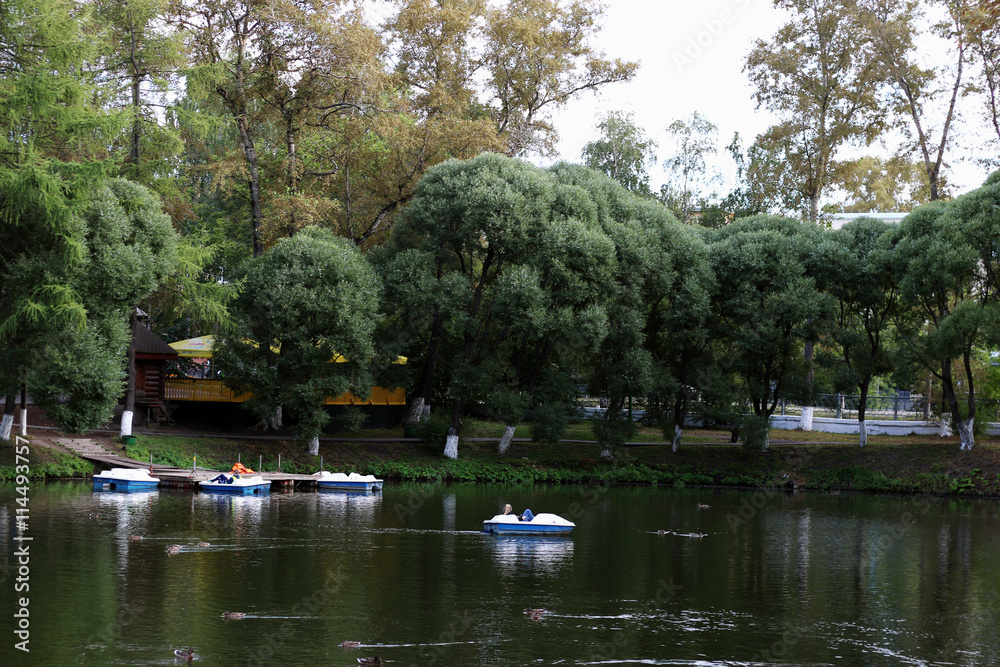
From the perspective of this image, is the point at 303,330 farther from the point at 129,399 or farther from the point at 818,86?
the point at 818,86

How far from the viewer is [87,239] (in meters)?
37.6

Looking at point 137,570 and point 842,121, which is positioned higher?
point 842,121

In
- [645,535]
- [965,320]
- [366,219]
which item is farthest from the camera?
[366,219]

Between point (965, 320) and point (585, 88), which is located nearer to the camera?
point (965, 320)

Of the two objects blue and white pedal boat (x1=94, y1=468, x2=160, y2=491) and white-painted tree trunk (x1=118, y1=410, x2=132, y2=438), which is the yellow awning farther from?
blue and white pedal boat (x1=94, y1=468, x2=160, y2=491)

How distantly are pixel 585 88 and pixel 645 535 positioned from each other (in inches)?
1314

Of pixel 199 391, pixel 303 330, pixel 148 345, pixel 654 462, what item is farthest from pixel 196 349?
pixel 654 462

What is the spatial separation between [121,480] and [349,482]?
9.53 meters

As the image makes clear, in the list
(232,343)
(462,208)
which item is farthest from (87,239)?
(462,208)

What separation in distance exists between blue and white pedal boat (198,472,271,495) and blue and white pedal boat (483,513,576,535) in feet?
41.2

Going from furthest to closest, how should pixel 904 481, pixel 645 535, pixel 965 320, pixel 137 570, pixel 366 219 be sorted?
pixel 366 219
pixel 904 481
pixel 965 320
pixel 645 535
pixel 137 570

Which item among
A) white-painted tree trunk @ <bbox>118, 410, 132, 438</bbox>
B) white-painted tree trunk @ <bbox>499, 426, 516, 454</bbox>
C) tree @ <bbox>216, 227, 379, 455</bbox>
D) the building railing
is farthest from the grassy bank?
the building railing

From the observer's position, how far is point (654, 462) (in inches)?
1972

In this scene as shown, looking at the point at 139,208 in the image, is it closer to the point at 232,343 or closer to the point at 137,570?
the point at 232,343
